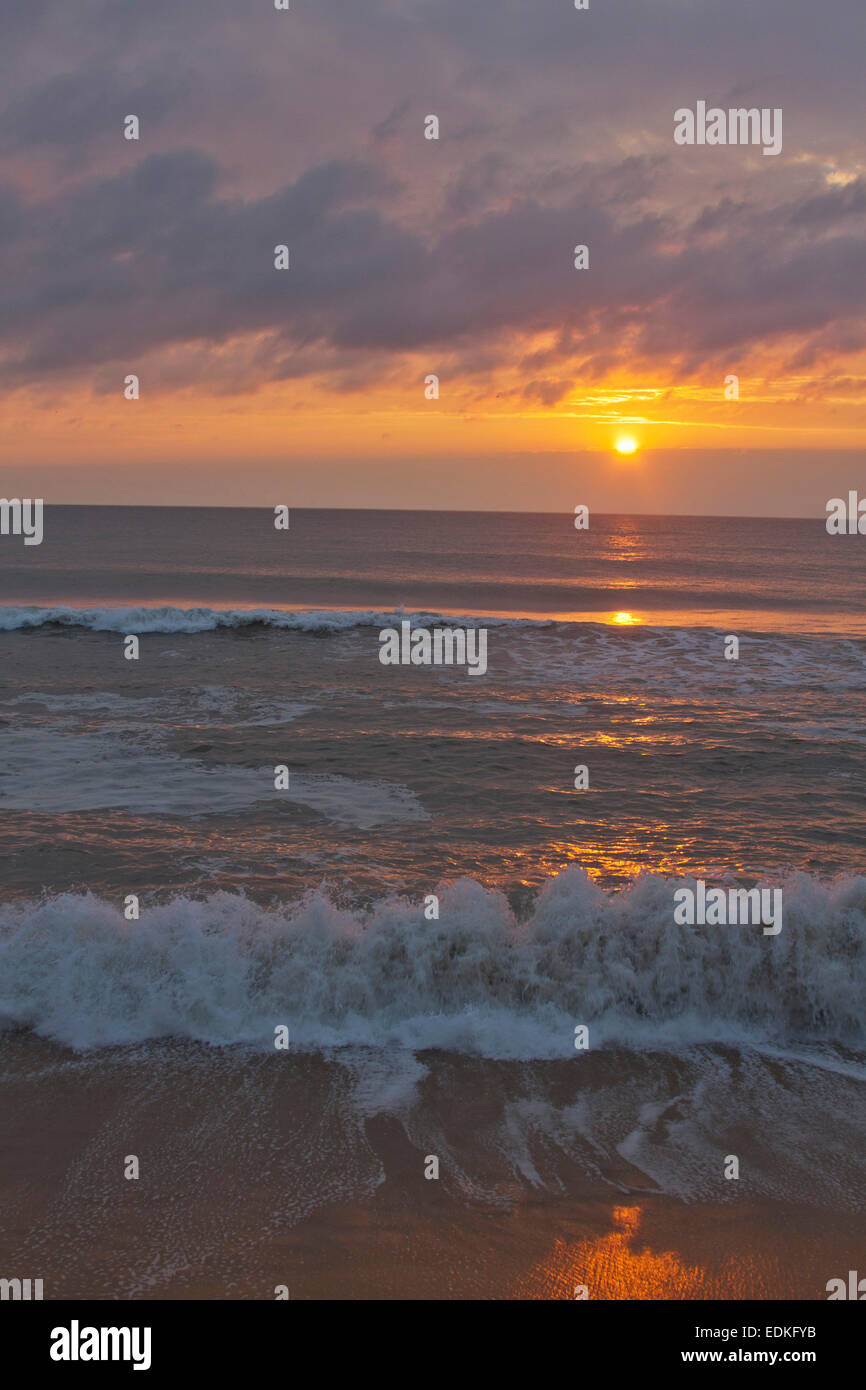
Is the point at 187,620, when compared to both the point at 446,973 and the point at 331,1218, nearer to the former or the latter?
the point at 446,973

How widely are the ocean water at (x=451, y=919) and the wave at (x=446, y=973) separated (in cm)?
2

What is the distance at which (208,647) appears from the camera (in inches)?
936

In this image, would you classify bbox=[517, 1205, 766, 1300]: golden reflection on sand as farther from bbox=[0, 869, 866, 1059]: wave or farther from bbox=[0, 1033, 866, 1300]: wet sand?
bbox=[0, 869, 866, 1059]: wave

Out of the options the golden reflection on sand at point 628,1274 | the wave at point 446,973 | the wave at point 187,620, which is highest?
the wave at point 187,620

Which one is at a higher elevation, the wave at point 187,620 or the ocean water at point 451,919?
the wave at point 187,620

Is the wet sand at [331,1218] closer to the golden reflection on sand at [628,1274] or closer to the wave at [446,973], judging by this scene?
the golden reflection on sand at [628,1274]

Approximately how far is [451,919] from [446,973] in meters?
0.51

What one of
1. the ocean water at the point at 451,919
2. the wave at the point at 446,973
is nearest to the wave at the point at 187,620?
the ocean water at the point at 451,919

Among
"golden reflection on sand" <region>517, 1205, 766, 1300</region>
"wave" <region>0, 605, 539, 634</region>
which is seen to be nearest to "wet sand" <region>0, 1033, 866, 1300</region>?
"golden reflection on sand" <region>517, 1205, 766, 1300</region>

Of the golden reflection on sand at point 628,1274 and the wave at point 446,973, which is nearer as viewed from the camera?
the golden reflection on sand at point 628,1274

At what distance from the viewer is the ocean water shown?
17.8 feet

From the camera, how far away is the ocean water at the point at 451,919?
5434 mm

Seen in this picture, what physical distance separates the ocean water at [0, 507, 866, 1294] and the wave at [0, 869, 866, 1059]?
24 millimetres
